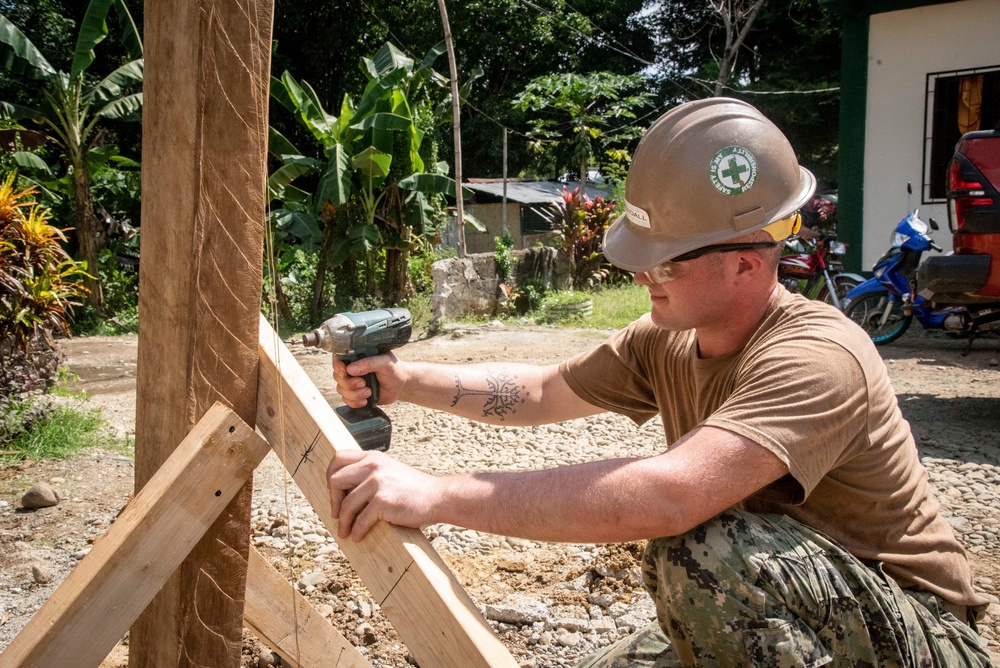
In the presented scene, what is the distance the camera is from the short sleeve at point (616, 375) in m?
2.34

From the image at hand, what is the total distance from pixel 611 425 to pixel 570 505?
4.15 m

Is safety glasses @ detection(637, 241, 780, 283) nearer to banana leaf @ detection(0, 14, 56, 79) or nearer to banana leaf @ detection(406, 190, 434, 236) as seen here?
banana leaf @ detection(406, 190, 434, 236)

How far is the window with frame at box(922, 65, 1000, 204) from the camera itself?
27.5 ft

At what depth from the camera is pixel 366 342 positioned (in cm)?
199

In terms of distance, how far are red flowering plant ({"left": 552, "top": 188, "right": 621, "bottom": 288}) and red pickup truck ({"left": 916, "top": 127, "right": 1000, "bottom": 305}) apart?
846 cm

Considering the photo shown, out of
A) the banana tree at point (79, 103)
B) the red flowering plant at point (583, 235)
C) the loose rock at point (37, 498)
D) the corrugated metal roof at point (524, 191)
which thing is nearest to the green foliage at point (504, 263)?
the red flowering plant at point (583, 235)

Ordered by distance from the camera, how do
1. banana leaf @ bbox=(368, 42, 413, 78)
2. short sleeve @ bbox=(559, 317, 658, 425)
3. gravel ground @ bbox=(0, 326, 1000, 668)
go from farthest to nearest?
banana leaf @ bbox=(368, 42, 413, 78) → gravel ground @ bbox=(0, 326, 1000, 668) → short sleeve @ bbox=(559, 317, 658, 425)

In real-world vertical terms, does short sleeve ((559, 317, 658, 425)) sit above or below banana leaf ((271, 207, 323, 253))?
below

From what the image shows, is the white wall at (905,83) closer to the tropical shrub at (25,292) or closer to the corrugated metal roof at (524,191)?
the tropical shrub at (25,292)

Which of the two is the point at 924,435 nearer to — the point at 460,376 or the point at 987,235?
the point at 987,235

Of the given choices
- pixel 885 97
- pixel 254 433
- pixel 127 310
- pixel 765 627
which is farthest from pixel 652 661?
pixel 127 310

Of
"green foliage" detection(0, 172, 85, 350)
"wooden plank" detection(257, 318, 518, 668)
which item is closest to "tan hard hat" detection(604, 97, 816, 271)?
"wooden plank" detection(257, 318, 518, 668)

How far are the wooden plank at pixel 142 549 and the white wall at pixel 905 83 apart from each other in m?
8.58

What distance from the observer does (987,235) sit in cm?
477
